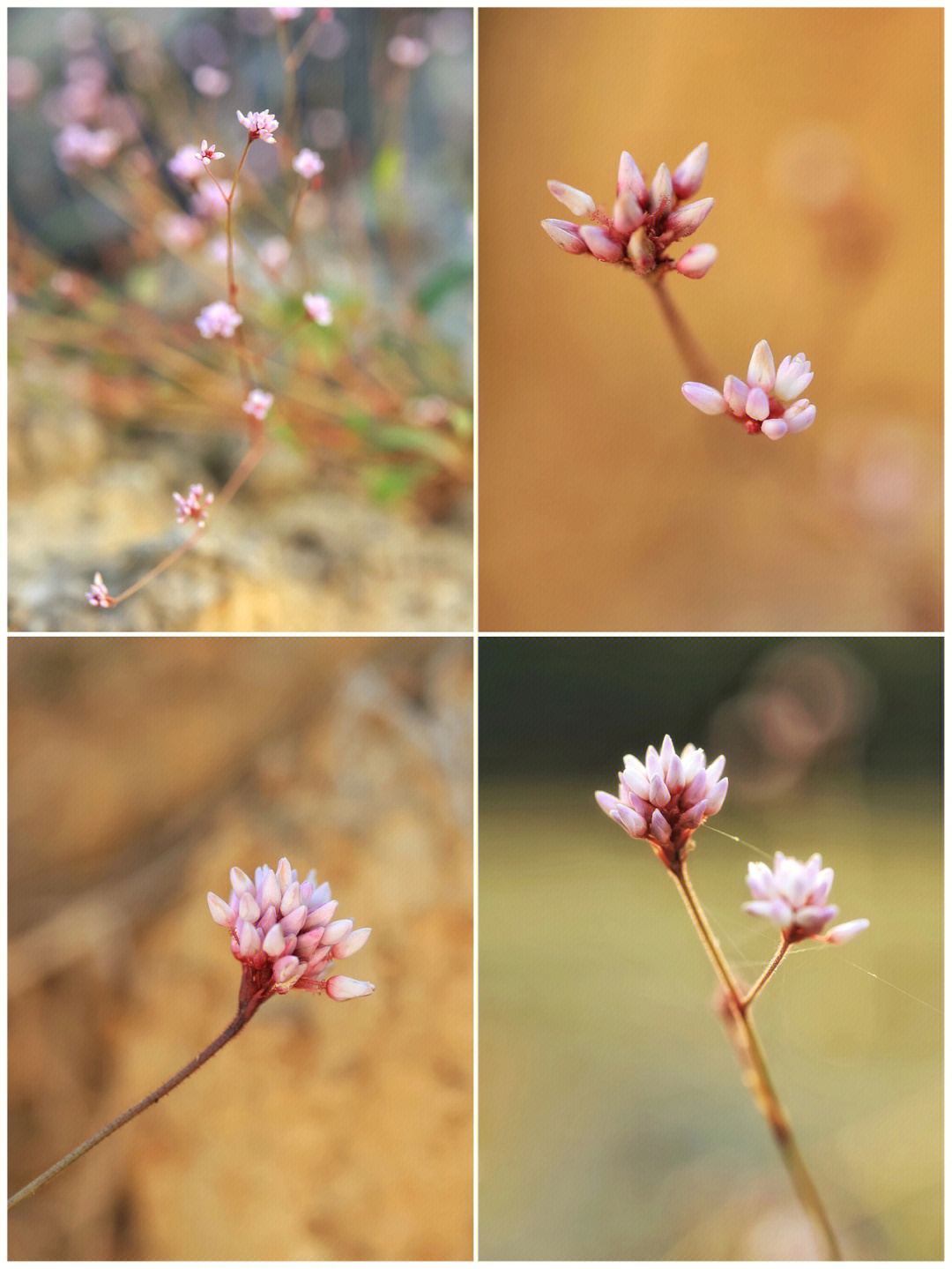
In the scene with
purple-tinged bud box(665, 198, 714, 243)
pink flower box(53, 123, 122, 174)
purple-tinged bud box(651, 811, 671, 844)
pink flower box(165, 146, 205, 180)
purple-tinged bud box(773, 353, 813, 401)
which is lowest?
purple-tinged bud box(651, 811, 671, 844)

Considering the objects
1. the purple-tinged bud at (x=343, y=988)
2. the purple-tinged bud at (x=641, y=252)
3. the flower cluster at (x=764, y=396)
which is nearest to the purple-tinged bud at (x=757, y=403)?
the flower cluster at (x=764, y=396)

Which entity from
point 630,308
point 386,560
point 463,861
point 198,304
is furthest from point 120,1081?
point 630,308

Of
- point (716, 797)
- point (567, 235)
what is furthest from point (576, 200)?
point (716, 797)

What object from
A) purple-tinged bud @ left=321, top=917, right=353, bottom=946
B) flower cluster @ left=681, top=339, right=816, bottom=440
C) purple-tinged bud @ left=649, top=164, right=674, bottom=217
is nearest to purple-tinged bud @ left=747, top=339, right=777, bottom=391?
flower cluster @ left=681, top=339, right=816, bottom=440

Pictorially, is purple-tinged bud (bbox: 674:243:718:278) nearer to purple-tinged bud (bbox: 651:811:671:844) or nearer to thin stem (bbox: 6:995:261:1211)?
purple-tinged bud (bbox: 651:811:671:844)

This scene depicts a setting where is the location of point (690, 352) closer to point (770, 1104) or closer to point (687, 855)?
point (687, 855)

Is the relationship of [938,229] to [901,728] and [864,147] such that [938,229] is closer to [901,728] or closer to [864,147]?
[864,147]
